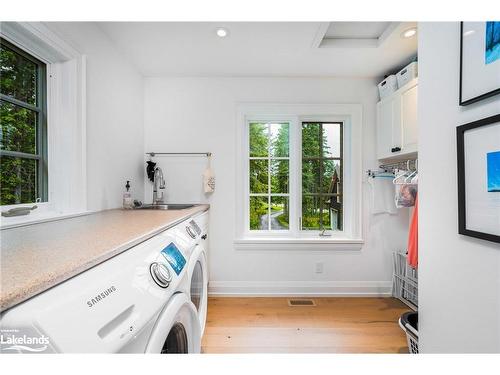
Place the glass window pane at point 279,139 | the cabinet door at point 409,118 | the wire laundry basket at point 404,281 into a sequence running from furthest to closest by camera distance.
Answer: the glass window pane at point 279,139 < the wire laundry basket at point 404,281 < the cabinet door at point 409,118

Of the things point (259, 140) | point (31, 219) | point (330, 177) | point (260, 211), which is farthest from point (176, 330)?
point (330, 177)

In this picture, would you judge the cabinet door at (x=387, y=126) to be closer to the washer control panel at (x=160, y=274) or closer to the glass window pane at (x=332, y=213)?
the glass window pane at (x=332, y=213)

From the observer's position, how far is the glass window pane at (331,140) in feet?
8.29

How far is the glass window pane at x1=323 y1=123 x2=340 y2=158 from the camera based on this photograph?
8.29 feet

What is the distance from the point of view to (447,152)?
0.78m

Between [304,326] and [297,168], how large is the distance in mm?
1414

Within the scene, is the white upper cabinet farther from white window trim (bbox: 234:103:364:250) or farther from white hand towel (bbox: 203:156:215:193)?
white hand towel (bbox: 203:156:215:193)

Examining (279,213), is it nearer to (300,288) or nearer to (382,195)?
(300,288)

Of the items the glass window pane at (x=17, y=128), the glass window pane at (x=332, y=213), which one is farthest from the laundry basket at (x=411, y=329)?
the glass window pane at (x=17, y=128)

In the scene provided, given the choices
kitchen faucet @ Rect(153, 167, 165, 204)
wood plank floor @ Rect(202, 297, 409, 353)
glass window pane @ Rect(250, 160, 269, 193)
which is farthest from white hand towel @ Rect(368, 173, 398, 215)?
kitchen faucet @ Rect(153, 167, 165, 204)

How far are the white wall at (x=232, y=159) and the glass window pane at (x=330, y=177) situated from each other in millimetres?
279

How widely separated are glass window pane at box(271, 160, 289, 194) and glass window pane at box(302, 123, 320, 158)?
0.25 meters

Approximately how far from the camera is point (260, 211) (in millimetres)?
2545
